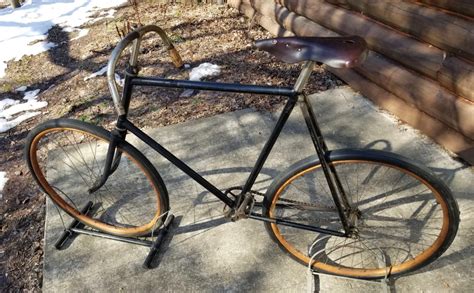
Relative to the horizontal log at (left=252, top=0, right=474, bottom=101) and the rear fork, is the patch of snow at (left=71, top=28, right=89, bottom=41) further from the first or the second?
the rear fork

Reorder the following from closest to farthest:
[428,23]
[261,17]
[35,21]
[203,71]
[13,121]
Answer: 1. [428,23]
2. [13,121]
3. [203,71]
4. [261,17]
5. [35,21]

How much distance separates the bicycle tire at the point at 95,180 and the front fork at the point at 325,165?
0.95 m

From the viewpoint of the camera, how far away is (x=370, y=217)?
259 cm

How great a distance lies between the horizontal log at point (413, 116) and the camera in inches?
113

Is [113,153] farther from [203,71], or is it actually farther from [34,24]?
[34,24]

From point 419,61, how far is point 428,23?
0.29 meters

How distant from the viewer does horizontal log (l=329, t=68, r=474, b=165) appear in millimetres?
2881

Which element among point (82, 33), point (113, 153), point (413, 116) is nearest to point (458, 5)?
point (413, 116)

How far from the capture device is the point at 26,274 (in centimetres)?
258

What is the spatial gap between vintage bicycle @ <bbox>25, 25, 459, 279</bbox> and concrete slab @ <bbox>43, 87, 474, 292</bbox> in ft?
0.37

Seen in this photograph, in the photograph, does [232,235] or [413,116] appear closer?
[232,235]

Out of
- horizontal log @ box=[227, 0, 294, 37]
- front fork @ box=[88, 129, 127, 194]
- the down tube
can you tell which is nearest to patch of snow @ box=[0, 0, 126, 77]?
horizontal log @ box=[227, 0, 294, 37]

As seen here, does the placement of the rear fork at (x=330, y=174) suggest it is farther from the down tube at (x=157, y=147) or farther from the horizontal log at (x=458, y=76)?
the horizontal log at (x=458, y=76)

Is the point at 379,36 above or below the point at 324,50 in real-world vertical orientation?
below
